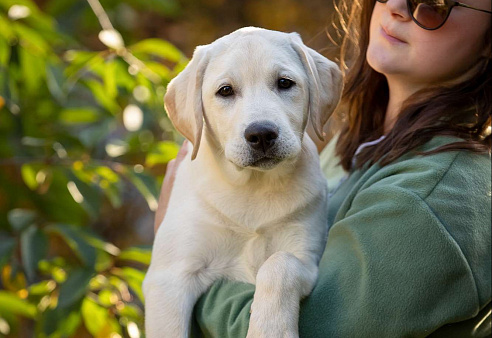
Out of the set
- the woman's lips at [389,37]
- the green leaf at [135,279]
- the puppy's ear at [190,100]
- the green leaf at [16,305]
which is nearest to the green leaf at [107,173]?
the green leaf at [135,279]

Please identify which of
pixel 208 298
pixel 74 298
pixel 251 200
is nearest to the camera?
pixel 208 298

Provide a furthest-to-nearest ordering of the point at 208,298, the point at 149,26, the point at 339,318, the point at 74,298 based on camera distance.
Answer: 1. the point at 149,26
2. the point at 74,298
3. the point at 208,298
4. the point at 339,318

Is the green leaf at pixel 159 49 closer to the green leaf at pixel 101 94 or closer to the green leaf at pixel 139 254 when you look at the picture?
the green leaf at pixel 101 94

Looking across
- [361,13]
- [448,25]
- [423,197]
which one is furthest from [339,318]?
[361,13]

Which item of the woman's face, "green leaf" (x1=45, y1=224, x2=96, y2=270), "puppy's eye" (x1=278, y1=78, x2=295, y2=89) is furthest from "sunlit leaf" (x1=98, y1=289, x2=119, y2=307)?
the woman's face

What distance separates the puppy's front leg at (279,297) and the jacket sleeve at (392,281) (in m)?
0.05

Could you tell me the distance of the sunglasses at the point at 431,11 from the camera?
2.14m

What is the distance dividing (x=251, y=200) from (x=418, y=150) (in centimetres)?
53

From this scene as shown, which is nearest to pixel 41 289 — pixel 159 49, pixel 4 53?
pixel 4 53

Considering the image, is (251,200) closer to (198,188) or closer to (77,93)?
(198,188)

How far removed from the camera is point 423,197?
178 cm

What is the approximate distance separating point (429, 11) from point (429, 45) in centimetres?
11

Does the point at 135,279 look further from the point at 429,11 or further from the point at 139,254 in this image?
the point at 429,11

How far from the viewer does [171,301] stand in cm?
199
